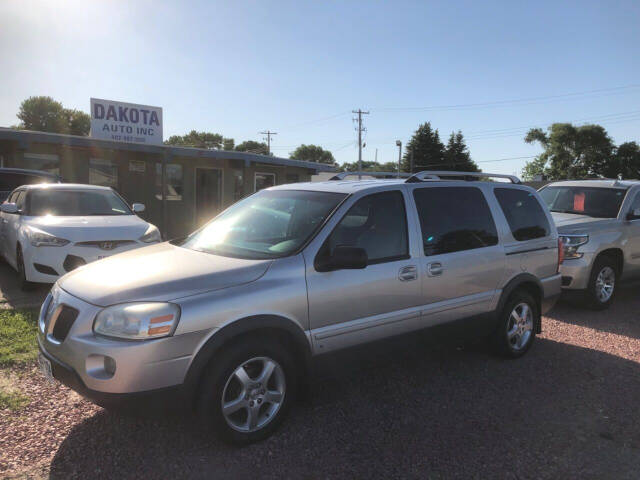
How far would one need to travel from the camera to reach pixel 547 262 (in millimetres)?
4895

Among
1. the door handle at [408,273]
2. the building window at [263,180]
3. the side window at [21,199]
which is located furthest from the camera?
the building window at [263,180]

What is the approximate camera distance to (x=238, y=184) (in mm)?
17141

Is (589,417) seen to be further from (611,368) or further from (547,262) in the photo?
(547,262)

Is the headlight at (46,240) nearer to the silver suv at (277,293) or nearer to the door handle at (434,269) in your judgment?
the silver suv at (277,293)

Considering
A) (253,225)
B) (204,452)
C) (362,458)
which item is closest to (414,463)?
(362,458)

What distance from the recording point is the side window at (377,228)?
3.46m

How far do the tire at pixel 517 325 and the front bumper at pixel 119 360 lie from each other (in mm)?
3027

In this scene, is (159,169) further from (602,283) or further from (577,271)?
(602,283)

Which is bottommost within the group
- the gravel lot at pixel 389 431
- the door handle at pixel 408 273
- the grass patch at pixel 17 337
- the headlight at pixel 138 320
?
the gravel lot at pixel 389 431

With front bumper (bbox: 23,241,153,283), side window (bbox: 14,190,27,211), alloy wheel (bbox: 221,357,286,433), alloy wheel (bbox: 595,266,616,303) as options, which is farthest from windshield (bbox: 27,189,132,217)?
alloy wheel (bbox: 595,266,616,303)

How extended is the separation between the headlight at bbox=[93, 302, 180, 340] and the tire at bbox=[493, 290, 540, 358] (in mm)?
3138

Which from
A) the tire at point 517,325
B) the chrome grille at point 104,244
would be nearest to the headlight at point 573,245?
the tire at point 517,325

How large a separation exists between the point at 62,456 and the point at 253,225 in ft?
6.53

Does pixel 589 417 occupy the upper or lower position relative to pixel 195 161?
lower
